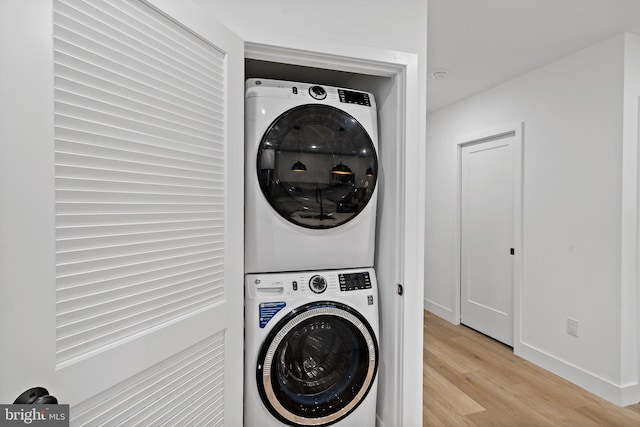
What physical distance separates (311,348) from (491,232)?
2.51m

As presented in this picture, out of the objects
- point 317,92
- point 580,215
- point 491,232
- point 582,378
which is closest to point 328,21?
point 317,92

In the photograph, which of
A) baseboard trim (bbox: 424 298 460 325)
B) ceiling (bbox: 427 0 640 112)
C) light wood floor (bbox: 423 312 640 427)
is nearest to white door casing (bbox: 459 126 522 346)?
baseboard trim (bbox: 424 298 460 325)

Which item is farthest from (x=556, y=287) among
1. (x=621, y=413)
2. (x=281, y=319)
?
(x=281, y=319)

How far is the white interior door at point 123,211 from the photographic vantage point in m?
0.72

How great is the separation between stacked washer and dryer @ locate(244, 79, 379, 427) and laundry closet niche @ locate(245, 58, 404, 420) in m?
0.09

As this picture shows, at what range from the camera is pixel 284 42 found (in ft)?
4.69

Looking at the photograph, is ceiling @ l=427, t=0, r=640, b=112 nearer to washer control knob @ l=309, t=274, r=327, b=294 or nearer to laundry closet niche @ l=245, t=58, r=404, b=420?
laundry closet niche @ l=245, t=58, r=404, b=420

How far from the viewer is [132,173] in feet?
3.13

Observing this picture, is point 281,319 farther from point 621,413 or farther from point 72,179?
point 621,413

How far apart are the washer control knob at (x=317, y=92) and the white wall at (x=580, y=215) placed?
2.04 meters

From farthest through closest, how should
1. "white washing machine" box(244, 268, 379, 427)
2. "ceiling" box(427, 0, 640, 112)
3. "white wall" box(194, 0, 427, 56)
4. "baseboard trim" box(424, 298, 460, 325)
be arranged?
"baseboard trim" box(424, 298, 460, 325)
"ceiling" box(427, 0, 640, 112)
"white washing machine" box(244, 268, 379, 427)
"white wall" box(194, 0, 427, 56)

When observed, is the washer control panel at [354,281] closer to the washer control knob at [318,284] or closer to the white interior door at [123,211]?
the washer control knob at [318,284]

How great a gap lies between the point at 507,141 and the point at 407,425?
2.66 m

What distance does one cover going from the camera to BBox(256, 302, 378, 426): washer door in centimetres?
152
